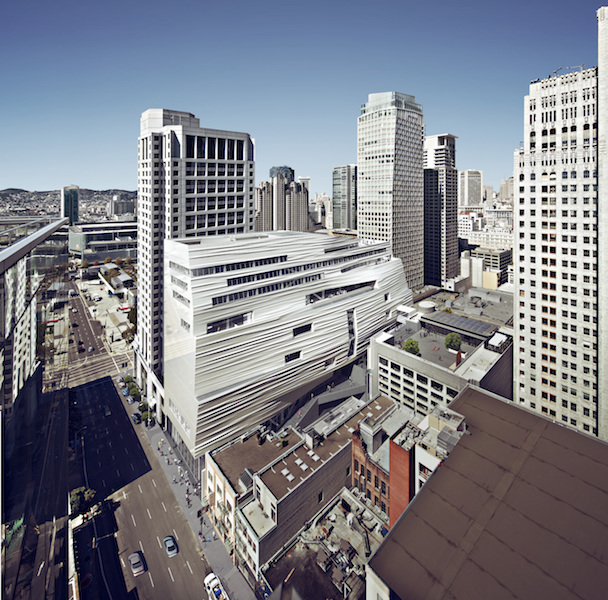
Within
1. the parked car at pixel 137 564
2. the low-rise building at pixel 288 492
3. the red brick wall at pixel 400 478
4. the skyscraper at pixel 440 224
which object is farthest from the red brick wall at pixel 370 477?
the skyscraper at pixel 440 224

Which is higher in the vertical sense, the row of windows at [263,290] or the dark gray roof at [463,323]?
the row of windows at [263,290]

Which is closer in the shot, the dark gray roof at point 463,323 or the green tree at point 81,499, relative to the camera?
the green tree at point 81,499

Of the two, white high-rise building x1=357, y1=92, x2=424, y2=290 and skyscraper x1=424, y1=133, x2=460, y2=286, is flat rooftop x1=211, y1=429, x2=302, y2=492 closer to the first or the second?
white high-rise building x1=357, y1=92, x2=424, y2=290

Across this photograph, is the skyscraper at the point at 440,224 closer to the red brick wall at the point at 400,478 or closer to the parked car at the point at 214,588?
the red brick wall at the point at 400,478

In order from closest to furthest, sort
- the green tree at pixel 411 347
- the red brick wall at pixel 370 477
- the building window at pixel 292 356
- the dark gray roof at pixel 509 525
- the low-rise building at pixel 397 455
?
the dark gray roof at pixel 509 525
the low-rise building at pixel 397 455
the red brick wall at pixel 370 477
the building window at pixel 292 356
the green tree at pixel 411 347

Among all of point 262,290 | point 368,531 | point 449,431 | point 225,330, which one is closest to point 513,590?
point 449,431

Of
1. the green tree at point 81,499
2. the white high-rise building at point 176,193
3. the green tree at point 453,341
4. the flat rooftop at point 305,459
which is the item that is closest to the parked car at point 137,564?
the green tree at point 81,499

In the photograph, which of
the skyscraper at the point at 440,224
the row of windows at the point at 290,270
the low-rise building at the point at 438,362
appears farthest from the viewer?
the skyscraper at the point at 440,224

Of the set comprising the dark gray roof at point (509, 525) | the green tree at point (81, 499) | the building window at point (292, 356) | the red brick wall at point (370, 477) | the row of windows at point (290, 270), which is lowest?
the green tree at point (81, 499)
